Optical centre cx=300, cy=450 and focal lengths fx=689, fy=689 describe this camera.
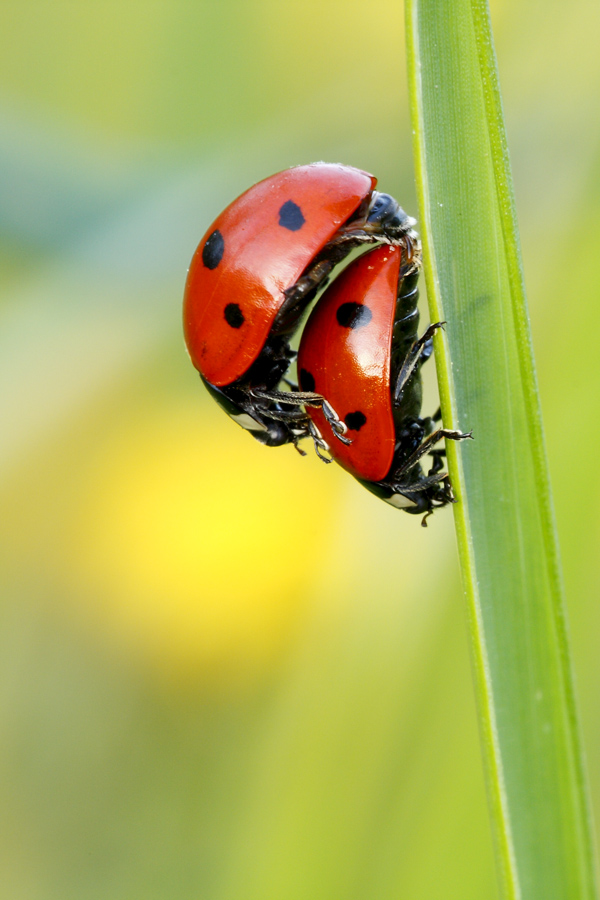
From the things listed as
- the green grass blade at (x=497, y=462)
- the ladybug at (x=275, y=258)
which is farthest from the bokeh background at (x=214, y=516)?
the green grass blade at (x=497, y=462)

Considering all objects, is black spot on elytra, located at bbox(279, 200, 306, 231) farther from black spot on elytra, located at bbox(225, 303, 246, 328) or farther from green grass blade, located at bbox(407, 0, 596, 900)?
green grass blade, located at bbox(407, 0, 596, 900)

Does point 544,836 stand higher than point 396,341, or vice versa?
point 396,341

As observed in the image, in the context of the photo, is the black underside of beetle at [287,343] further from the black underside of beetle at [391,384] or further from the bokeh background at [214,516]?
the bokeh background at [214,516]

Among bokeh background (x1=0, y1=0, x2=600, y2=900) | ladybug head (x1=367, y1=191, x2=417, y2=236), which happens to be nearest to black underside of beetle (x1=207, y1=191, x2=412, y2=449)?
ladybug head (x1=367, y1=191, x2=417, y2=236)

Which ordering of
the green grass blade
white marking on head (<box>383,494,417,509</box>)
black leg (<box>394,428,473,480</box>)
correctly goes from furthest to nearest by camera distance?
white marking on head (<box>383,494,417,509</box>)
black leg (<box>394,428,473,480</box>)
the green grass blade

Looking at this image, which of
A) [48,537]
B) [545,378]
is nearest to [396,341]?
[545,378]

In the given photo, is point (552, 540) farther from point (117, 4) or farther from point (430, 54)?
point (117, 4)
